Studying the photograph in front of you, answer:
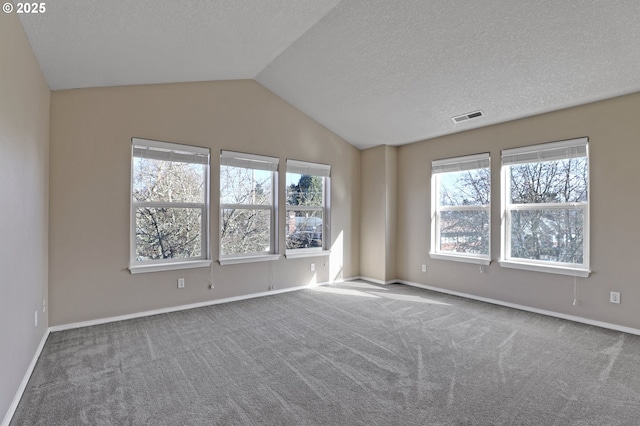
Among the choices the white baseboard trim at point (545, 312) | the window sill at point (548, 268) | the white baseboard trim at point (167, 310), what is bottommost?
the white baseboard trim at point (545, 312)

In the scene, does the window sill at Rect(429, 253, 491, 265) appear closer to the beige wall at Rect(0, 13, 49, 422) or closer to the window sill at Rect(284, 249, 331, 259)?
the window sill at Rect(284, 249, 331, 259)

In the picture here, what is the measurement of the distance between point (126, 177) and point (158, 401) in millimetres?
2582

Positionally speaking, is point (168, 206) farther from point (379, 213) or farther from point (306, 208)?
point (379, 213)

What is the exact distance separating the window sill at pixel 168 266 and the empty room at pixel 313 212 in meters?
0.02

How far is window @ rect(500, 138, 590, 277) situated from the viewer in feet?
12.4

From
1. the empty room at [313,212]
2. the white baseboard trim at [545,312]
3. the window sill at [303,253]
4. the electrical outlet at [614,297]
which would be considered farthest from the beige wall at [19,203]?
the electrical outlet at [614,297]

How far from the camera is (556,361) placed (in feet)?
8.92

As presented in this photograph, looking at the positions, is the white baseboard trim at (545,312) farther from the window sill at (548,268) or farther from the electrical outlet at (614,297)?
the window sill at (548,268)

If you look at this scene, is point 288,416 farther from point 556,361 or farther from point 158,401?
point 556,361

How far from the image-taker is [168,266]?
13.1ft

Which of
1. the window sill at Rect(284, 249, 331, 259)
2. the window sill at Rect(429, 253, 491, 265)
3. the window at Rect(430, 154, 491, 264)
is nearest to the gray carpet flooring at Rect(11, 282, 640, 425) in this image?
the window sill at Rect(429, 253, 491, 265)

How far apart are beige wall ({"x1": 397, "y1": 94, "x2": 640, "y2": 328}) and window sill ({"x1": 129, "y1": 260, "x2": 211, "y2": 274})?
11.8ft

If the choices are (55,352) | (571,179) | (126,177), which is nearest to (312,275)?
(126,177)

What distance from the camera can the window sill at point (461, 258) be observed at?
4591mm
